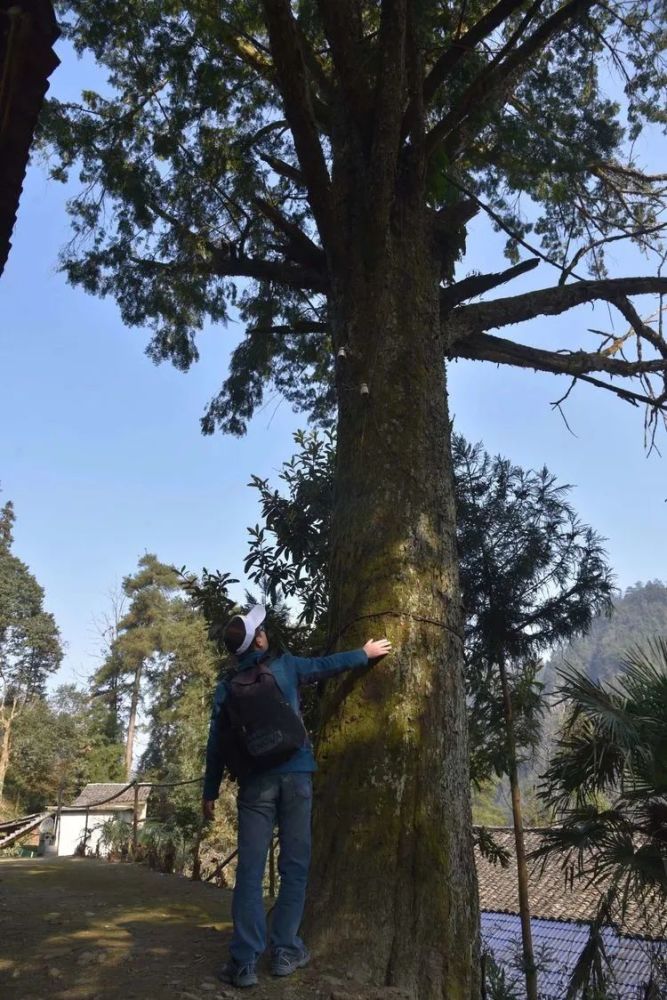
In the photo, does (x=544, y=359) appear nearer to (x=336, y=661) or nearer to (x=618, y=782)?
(x=618, y=782)

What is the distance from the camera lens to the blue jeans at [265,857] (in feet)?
10.4

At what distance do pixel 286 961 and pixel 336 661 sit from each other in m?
1.25

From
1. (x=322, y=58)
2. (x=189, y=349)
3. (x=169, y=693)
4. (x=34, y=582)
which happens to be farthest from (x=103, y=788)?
(x=322, y=58)

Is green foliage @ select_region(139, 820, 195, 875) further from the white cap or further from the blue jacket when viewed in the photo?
the white cap

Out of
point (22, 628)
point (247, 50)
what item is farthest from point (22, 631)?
point (247, 50)

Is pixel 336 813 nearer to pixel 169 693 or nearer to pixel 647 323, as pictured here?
pixel 647 323

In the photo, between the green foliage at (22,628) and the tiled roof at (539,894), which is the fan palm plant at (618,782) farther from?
the green foliage at (22,628)

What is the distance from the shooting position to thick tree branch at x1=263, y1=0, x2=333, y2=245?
16.2 ft

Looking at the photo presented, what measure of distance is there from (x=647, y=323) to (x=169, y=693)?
28656 millimetres

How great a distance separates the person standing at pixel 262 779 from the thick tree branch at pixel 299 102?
327 centimetres

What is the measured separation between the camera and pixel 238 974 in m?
3.02

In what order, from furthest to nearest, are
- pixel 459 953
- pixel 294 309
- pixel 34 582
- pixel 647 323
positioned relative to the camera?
pixel 34 582
pixel 294 309
pixel 647 323
pixel 459 953

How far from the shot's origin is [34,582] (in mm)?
39875

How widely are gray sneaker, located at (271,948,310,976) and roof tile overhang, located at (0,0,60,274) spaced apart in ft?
9.50
